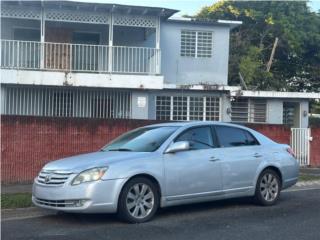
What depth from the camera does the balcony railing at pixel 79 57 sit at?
20.2 meters

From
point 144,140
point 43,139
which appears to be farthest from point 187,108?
point 144,140

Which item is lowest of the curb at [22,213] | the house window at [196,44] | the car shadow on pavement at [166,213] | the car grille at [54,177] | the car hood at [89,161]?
the curb at [22,213]

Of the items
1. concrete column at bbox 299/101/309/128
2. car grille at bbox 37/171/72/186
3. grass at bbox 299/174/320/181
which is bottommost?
grass at bbox 299/174/320/181

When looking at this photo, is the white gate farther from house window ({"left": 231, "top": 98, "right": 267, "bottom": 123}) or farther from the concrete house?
house window ({"left": 231, "top": 98, "right": 267, "bottom": 123})

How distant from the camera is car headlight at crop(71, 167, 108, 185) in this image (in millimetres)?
7898

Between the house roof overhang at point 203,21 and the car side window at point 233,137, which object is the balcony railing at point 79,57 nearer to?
the house roof overhang at point 203,21

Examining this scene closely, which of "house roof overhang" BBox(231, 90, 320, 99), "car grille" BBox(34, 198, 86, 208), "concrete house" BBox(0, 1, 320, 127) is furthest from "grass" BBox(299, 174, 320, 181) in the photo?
"car grille" BBox(34, 198, 86, 208)

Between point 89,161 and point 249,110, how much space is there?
15360mm

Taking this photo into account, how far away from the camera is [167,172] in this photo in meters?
8.47

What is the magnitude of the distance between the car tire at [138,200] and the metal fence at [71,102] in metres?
12.9

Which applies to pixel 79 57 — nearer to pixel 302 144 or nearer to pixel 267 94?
pixel 267 94

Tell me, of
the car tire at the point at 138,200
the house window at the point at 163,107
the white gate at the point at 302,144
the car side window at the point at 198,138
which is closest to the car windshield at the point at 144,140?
the car side window at the point at 198,138

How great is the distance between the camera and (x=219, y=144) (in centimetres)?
941

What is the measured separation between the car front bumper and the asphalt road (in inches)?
10.5
